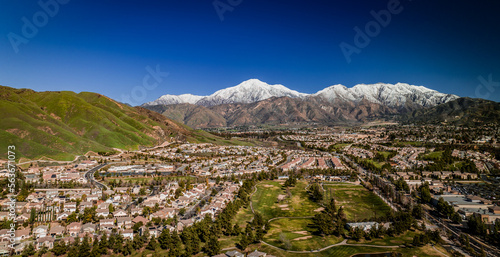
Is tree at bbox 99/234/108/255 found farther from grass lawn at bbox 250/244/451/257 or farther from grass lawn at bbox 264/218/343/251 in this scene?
grass lawn at bbox 264/218/343/251

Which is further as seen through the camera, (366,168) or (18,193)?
(366,168)

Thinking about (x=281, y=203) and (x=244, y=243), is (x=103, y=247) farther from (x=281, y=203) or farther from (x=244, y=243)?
(x=281, y=203)

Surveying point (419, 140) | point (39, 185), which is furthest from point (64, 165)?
point (419, 140)

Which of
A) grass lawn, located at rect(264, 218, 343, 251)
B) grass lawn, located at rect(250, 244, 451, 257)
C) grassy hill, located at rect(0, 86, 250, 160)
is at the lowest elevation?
grass lawn, located at rect(250, 244, 451, 257)

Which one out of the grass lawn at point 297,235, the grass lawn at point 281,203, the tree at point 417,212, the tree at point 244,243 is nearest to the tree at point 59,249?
the tree at point 244,243

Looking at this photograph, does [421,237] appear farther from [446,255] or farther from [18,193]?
[18,193]

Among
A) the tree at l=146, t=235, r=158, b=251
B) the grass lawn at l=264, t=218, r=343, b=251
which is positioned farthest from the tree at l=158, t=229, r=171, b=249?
the grass lawn at l=264, t=218, r=343, b=251
